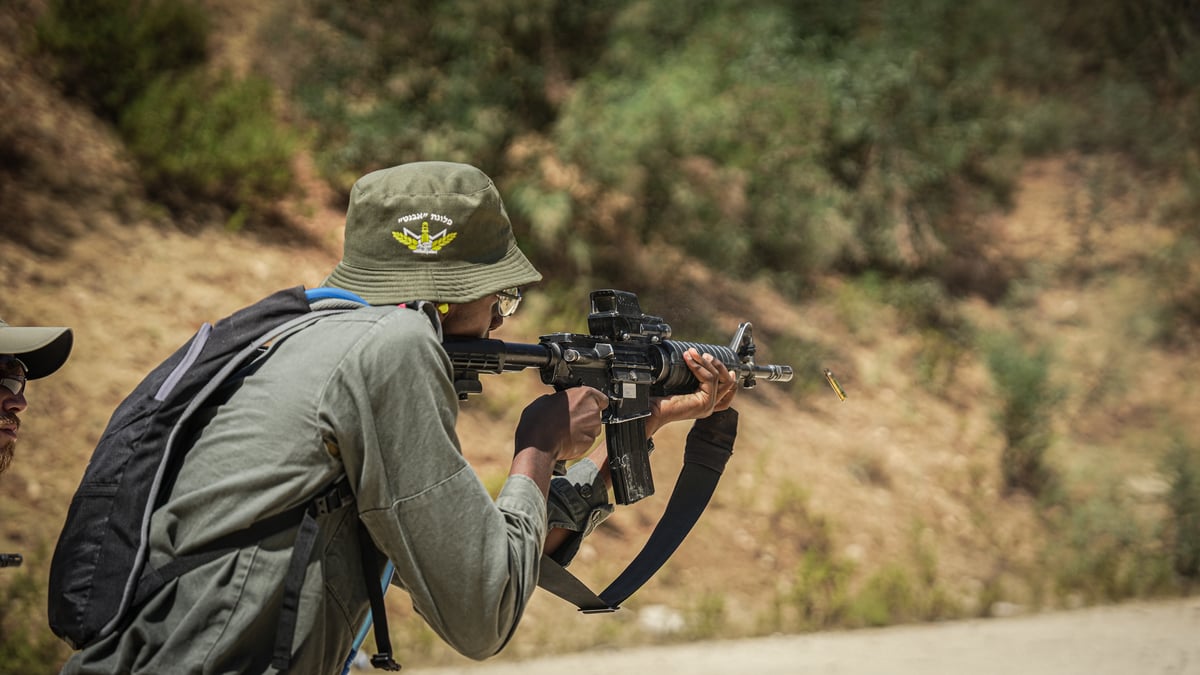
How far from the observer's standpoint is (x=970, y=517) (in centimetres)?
947

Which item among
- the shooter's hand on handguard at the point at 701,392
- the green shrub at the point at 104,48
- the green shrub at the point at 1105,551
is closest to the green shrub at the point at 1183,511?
the green shrub at the point at 1105,551

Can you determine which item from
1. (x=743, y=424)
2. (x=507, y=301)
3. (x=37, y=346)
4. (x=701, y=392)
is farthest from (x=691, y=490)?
(x=743, y=424)

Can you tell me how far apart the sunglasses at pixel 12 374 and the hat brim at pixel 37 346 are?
0.01 meters

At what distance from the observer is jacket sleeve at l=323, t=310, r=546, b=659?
5.48 ft

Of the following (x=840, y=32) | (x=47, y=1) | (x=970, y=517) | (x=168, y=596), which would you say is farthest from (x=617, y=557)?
(x=840, y=32)

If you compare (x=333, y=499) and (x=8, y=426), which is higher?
(x=8, y=426)

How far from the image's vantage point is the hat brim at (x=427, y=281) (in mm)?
1921

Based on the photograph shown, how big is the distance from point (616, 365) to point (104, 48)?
7.18 metres

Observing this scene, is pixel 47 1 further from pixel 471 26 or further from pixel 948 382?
pixel 948 382

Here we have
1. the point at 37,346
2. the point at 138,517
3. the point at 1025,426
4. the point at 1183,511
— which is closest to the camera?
the point at 138,517

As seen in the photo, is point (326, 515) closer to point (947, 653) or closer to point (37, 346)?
point (37, 346)

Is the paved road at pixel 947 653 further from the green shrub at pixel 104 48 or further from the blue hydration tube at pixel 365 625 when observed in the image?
the green shrub at pixel 104 48

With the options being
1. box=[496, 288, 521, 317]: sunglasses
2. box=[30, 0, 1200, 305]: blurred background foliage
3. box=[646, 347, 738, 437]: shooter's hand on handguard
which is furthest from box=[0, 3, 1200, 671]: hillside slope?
box=[496, 288, 521, 317]: sunglasses

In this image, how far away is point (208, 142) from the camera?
26.5ft
